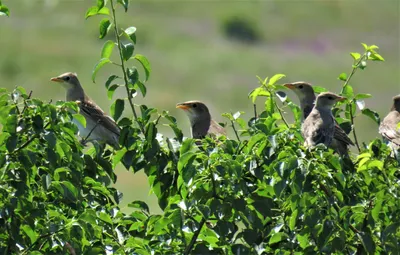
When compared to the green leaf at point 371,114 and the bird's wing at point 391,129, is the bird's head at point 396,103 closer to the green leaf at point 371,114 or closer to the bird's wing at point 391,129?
the bird's wing at point 391,129

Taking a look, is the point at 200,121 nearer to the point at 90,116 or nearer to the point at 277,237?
the point at 90,116

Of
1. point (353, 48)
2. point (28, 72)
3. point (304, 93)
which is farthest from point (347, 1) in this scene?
point (304, 93)

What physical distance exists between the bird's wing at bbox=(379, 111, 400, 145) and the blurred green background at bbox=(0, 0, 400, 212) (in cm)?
4241

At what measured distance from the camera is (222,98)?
198 feet

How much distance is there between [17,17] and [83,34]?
14.3 ft

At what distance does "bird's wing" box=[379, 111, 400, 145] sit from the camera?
1018 centimetres

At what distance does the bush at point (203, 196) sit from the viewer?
19.0 feet

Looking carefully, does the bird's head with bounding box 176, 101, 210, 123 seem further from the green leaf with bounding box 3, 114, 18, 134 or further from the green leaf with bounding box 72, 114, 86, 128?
the green leaf with bounding box 3, 114, 18, 134

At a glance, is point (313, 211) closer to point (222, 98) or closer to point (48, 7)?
point (222, 98)

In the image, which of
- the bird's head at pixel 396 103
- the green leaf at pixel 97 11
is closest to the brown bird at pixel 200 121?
the bird's head at pixel 396 103

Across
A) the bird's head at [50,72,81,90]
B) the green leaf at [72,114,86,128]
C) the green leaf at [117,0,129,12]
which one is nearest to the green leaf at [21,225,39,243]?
the green leaf at [72,114,86,128]

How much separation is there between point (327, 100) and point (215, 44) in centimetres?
6360

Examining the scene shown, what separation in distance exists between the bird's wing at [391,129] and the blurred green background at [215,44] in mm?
42407

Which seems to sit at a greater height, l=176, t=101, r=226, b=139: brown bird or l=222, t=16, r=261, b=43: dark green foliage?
l=222, t=16, r=261, b=43: dark green foliage
